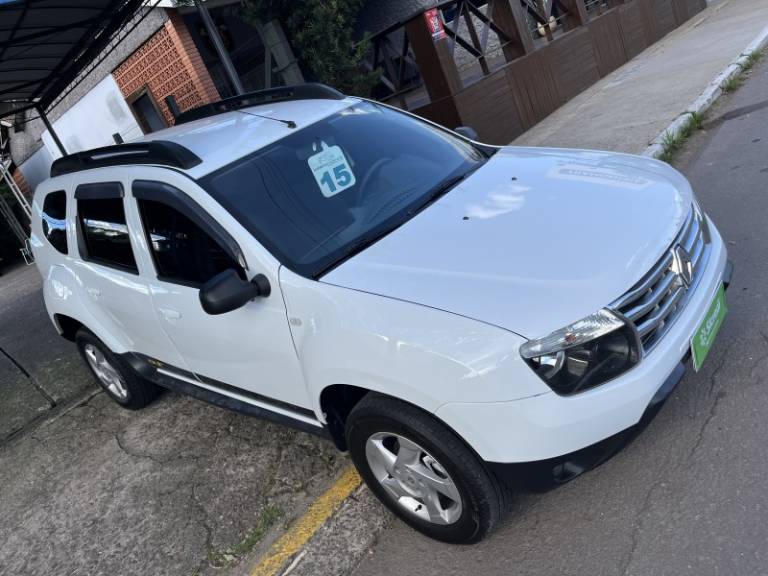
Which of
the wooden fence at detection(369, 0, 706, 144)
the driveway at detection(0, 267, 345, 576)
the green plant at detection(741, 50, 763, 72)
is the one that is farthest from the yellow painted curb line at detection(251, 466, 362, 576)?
the green plant at detection(741, 50, 763, 72)

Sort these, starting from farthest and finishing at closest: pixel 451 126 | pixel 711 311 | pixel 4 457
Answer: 1. pixel 451 126
2. pixel 4 457
3. pixel 711 311

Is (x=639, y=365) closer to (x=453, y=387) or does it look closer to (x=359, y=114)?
(x=453, y=387)

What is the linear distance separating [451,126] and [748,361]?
5925 millimetres

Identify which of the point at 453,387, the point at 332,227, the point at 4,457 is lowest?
the point at 4,457

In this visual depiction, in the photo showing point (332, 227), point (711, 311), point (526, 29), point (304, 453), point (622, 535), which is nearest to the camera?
point (622, 535)

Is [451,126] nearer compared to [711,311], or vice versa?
[711,311]

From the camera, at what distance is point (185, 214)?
3262 millimetres

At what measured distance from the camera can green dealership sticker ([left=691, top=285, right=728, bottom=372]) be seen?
2.70 meters

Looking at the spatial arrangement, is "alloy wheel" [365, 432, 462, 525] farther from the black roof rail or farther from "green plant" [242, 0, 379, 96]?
"green plant" [242, 0, 379, 96]

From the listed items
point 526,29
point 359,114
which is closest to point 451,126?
point 526,29

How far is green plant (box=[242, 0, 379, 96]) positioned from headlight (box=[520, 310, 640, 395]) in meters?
8.26

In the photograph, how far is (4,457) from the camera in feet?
16.0

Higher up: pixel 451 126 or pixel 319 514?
pixel 451 126

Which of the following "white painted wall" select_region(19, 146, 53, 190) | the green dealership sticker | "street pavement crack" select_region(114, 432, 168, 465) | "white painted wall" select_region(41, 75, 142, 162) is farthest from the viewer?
"white painted wall" select_region(19, 146, 53, 190)
